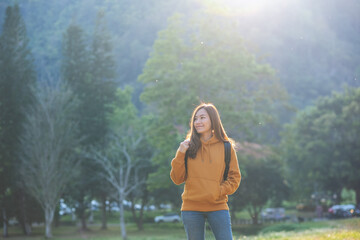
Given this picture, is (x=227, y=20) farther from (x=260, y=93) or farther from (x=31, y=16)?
(x=31, y=16)

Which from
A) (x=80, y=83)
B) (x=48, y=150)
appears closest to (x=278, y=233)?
(x=48, y=150)

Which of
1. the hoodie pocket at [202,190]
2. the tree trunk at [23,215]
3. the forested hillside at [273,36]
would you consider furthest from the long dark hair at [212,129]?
the forested hillside at [273,36]

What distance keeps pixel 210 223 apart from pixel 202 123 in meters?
0.89

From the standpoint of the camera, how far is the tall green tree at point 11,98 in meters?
31.5

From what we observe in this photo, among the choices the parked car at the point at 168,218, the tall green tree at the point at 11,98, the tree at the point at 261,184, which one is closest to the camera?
the tree at the point at 261,184

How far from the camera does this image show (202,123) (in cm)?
386

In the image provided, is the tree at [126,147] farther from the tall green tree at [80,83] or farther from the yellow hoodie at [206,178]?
the yellow hoodie at [206,178]

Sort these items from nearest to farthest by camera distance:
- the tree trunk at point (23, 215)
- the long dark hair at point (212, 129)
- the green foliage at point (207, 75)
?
the long dark hair at point (212, 129) < the green foliage at point (207, 75) < the tree trunk at point (23, 215)

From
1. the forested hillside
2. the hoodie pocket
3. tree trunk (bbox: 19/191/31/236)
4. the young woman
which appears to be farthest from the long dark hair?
the forested hillside

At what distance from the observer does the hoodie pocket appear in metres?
3.59

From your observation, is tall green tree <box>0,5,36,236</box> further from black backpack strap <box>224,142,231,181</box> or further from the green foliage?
black backpack strap <box>224,142,231,181</box>

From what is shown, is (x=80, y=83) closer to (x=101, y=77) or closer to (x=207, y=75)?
(x=101, y=77)

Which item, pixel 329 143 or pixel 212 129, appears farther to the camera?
pixel 329 143

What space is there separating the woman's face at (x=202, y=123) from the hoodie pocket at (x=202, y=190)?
18.2 inches
